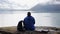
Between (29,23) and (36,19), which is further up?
→ (29,23)

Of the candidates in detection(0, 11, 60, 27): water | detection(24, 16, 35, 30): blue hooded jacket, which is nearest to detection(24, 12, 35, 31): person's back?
detection(24, 16, 35, 30): blue hooded jacket

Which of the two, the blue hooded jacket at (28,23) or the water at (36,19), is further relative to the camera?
the water at (36,19)

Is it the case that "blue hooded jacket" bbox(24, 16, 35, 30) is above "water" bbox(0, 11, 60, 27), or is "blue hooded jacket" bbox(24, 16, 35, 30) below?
above

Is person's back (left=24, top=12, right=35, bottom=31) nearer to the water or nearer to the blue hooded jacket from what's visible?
the blue hooded jacket

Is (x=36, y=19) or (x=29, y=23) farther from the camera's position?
(x=36, y=19)

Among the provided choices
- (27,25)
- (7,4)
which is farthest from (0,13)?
(27,25)

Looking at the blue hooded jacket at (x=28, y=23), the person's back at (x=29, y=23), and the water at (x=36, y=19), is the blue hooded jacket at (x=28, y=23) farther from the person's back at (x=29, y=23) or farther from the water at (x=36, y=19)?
the water at (x=36, y=19)

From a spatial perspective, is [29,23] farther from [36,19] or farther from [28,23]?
[36,19]

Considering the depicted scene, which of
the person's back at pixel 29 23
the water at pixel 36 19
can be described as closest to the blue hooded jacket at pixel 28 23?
the person's back at pixel 29 23

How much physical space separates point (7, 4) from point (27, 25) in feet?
45.4

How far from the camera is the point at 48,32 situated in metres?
5.60

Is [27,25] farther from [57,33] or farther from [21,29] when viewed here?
[57,33]

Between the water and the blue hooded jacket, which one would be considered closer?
the blue hooded jacket

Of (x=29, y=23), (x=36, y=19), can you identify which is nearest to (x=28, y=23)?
(x=29, y=23)
